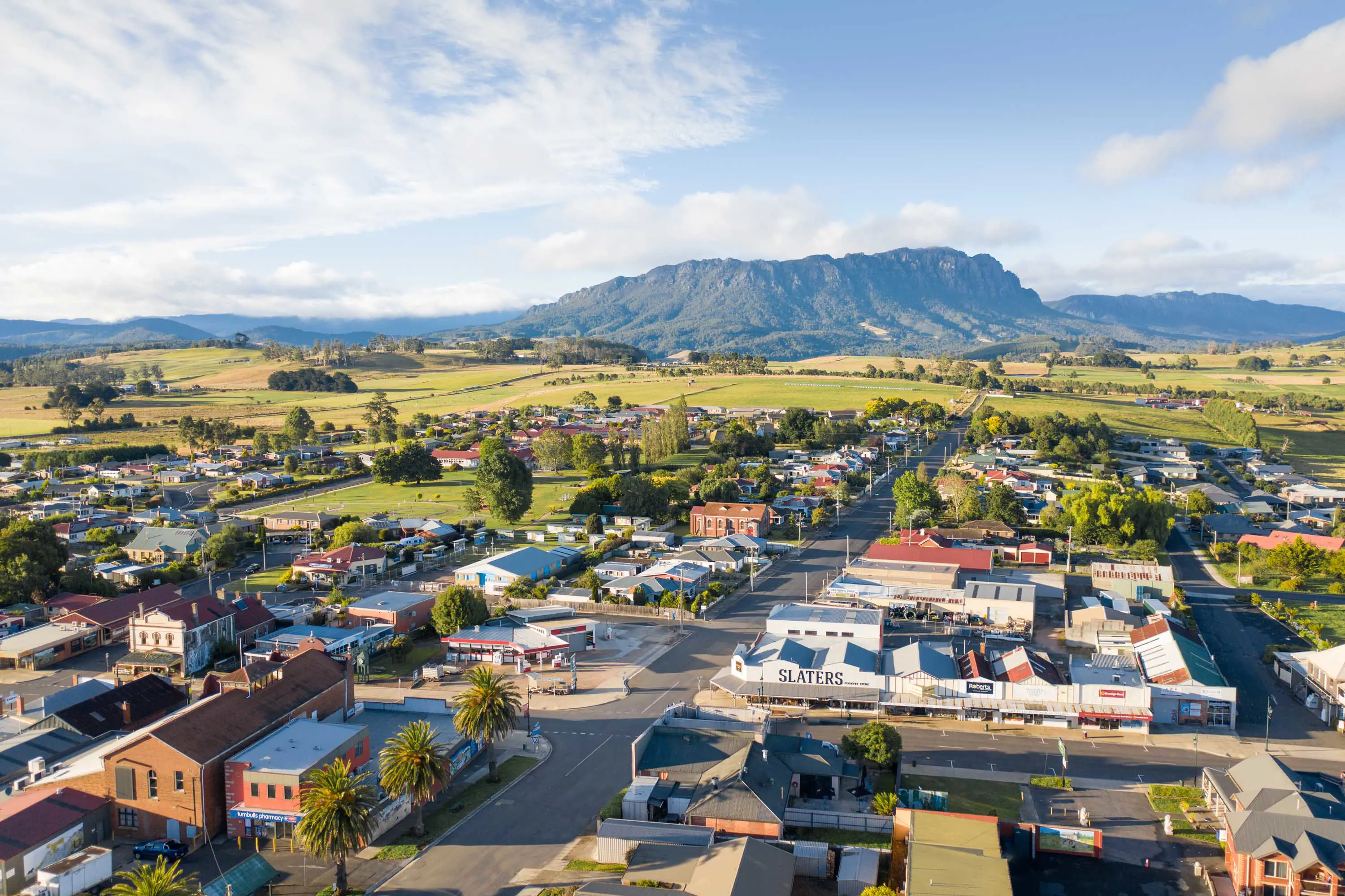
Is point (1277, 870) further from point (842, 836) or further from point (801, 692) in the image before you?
point (801, 692)

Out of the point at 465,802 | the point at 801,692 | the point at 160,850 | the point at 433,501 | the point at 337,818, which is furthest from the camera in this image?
the point at 433,501

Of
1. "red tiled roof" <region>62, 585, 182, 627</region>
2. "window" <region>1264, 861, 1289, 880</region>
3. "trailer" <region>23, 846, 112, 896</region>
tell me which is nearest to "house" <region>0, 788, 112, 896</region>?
"trailer" <region>23, 846, 112, 896</region>

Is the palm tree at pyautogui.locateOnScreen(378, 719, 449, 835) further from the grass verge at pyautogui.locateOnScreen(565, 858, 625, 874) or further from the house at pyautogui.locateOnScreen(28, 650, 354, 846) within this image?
the grass verge at pyautogui.locateOnScreen(565, 858, 625, 874)

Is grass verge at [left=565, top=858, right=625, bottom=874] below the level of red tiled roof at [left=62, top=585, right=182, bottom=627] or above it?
below

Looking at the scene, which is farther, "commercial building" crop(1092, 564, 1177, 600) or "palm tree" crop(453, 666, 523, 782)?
"commercial building" crop(1092, 564, 1177, 600)

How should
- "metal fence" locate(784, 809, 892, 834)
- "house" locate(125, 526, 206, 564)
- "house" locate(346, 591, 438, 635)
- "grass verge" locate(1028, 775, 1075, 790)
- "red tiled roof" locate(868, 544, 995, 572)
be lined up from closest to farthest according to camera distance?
"metal fence" locate(784, 809, 892, 834), "grass verge" locate(1028, 775, 1075, 790), "house" locate(346, 591, 438, 635), "red tiled roof" locate(868, 544, 995, 572), "house" locate(125, 526, 206, 564)

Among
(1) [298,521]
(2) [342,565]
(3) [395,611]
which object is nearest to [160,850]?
(3) [395,611]
